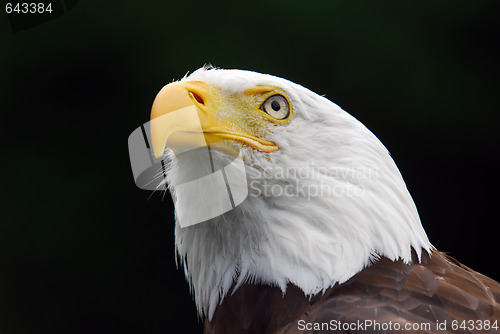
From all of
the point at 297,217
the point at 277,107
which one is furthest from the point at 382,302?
the point at 277,107

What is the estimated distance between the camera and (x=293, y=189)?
6.46 ft

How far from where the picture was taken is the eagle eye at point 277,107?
203 centimetres

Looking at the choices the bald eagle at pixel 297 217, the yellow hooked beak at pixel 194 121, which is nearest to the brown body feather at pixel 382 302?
the bald eagle at pixel 297 217

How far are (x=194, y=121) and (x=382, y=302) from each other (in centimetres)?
67

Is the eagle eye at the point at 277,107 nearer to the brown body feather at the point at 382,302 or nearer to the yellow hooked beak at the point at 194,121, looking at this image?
the yellow hooked beak at the point at 194,121

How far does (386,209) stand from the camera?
Answer: 200 cm

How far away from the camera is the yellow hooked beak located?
185 cm

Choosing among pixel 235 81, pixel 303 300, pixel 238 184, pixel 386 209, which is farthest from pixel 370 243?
pixel 235 81

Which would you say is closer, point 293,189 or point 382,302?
point 382,302

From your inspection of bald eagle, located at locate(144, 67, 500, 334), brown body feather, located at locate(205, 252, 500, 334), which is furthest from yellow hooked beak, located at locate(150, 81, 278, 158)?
brown body feather, located at locate(205, 252, 500, 334)

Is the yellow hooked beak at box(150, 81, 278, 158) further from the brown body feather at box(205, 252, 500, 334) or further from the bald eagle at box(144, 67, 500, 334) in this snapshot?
the brown body feather at box(205, 252, 500, 334)

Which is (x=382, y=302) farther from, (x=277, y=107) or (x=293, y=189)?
(x=277, y=107)

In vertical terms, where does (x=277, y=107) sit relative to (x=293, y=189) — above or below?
above

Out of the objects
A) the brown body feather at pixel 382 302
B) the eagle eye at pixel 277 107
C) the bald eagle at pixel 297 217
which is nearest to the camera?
the brown body feather at pixel 382 302
